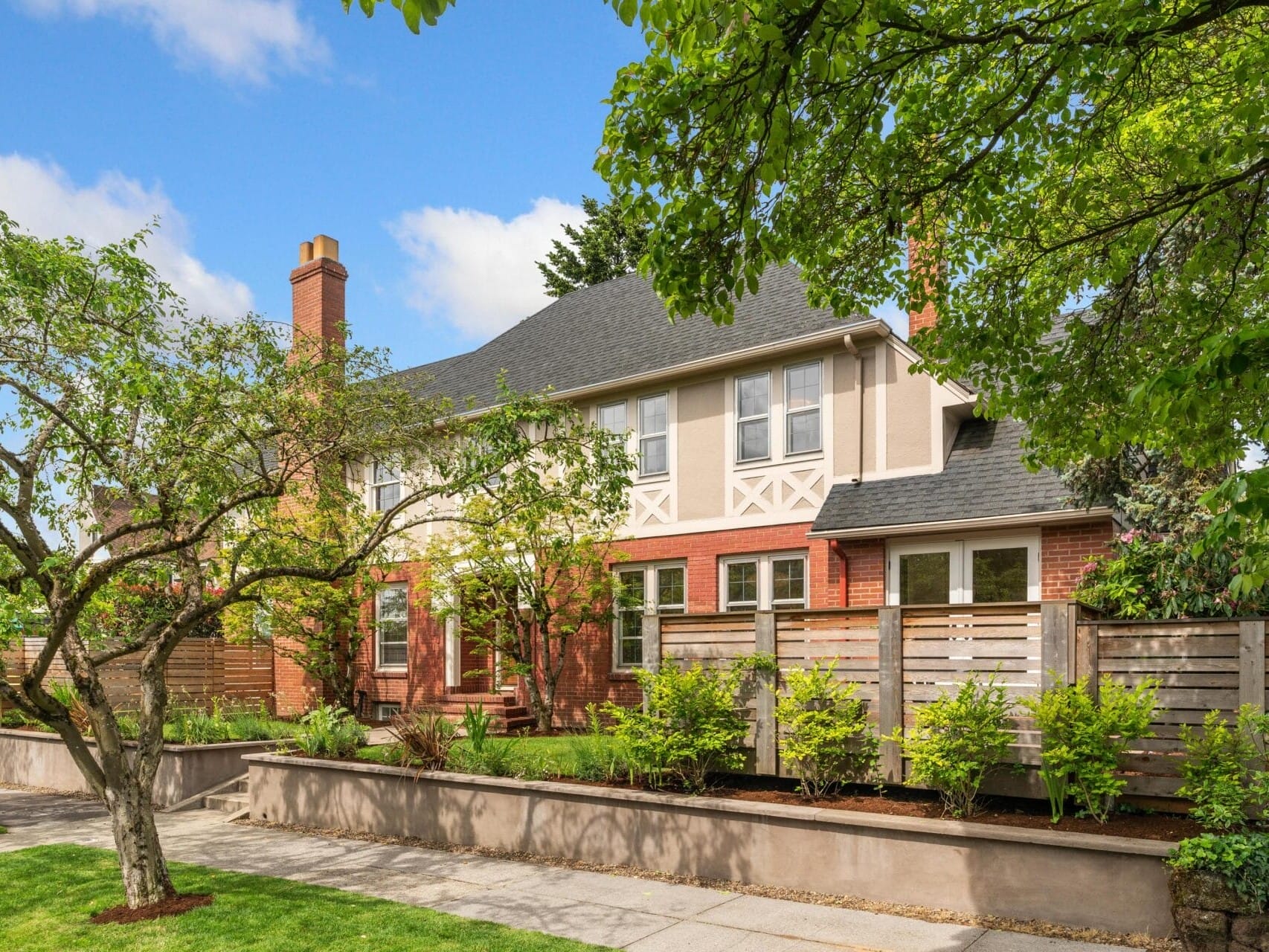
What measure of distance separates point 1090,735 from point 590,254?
3517cm

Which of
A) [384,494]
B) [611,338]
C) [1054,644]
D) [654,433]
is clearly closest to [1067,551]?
[1054,644]

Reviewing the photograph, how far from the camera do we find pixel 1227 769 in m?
6.57

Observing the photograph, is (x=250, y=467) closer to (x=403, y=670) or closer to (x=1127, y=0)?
(x=1127, y=0)

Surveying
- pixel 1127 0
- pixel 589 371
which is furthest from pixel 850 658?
pixel 589 371

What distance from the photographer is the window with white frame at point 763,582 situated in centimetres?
1573

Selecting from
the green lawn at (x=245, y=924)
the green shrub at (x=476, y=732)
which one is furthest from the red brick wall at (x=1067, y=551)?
the green lawn at (x=245, y=924)

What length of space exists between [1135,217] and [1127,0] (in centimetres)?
206

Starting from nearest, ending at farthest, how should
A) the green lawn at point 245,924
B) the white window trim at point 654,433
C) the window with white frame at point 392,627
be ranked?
the green lawn at point 245,924, the white window trim at point 654,433, the window with white frame at point 392,627

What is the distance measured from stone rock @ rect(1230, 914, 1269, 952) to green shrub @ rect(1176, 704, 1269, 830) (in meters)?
0.66

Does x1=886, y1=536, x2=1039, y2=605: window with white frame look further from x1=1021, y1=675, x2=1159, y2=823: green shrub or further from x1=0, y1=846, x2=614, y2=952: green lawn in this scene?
x1=0, y1=846, x2=614, y2=952: green lawn

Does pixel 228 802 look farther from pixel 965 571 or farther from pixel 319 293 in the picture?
pixel 319 293

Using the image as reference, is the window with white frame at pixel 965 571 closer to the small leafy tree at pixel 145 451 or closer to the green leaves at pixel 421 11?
the small leafy tree at pixel 145 451

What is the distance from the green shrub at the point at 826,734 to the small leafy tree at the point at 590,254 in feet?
105

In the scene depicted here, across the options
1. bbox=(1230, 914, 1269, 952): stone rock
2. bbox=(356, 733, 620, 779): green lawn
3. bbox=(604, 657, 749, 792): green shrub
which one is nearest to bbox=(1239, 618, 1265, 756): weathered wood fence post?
bbox=(1230, 914, 1269, 952): stone rock
